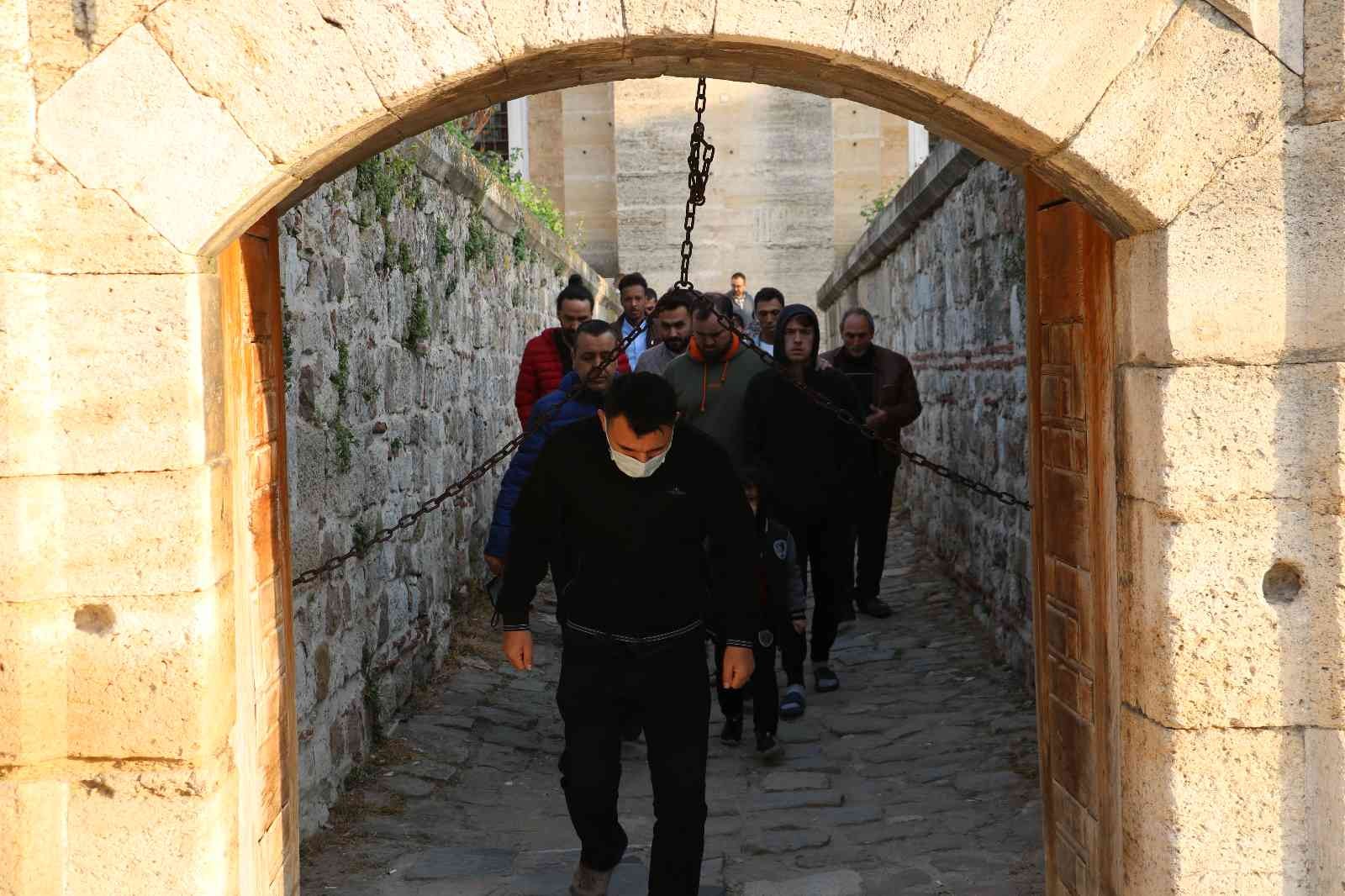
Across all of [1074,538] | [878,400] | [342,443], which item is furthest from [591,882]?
[878,400]

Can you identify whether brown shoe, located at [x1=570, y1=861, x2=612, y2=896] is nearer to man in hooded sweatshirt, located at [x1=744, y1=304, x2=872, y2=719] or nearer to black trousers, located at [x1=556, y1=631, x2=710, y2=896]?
black trousers, located at [x1=556, y1=631, x2=710, y2=896]

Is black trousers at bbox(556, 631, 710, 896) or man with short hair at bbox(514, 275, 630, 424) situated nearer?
black trousers at bbox(556, 631, 710, 896)

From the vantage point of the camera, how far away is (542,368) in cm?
714

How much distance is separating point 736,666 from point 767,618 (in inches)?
66.8

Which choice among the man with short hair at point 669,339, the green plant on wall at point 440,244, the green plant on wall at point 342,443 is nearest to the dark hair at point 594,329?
the man with short hair at point 669,339

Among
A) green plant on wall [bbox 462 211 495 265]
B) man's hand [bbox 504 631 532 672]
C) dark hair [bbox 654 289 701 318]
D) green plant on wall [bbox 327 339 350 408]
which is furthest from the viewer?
green plant on wall [bbox 462 211 495 265]

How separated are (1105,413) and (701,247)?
17.5 meters

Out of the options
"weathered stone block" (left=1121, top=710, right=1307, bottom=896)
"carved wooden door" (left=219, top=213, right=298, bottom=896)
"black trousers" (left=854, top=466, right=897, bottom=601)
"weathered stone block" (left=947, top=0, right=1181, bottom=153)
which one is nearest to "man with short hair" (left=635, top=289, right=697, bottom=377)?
"black trousers" (left=854, top=466, right=897, bottom=601)

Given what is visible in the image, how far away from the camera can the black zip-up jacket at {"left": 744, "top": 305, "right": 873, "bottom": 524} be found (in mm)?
6055

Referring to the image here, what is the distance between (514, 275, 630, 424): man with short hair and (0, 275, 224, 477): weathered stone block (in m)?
4.04

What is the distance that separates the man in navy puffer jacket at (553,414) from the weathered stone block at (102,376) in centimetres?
223

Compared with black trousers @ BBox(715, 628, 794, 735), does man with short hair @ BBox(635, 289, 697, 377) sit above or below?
above

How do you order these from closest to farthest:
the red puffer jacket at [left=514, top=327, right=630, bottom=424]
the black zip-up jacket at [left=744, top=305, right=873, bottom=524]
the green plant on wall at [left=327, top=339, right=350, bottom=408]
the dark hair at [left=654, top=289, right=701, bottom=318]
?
the dark hair at [left=654, top=289, right=701, bottom=318]
the green plant on wall at [left=327, top=339, right=350, bottom=408]
the black zip-up jacket at [left=744, top=305, right=873, bottom=524]
the red puffer jacket at [left=514, top=327, right=630, bottom=424]

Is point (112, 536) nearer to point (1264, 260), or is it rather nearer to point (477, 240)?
point (1264, 260)
